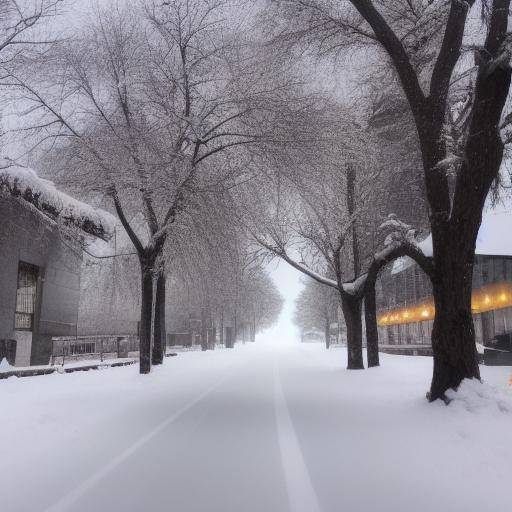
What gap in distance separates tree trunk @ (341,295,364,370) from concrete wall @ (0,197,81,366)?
29.1 ft

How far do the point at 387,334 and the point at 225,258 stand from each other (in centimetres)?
3982

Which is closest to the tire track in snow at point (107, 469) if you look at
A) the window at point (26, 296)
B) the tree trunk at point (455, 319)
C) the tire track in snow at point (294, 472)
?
the tire track in snow at point (294, 472)

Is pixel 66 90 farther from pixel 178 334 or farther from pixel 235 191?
pixel 178 334

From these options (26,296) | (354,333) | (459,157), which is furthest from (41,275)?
(459,157)

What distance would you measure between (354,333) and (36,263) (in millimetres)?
11101

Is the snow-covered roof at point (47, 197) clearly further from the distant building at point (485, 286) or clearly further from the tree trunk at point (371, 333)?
the distant building at point (485, 286)

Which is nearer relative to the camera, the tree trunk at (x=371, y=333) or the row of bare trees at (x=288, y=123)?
the row of bare trees at (x=288, y=123)

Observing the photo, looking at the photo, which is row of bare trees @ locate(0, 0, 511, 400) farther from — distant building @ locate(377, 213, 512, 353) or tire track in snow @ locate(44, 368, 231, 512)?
distant building @ locate(377, 213, 512, 353)

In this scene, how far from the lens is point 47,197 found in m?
13.0

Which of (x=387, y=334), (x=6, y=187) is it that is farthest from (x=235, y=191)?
(x=387, y=334)

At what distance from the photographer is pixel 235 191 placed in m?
13.6

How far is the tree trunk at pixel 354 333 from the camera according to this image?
1714 cm

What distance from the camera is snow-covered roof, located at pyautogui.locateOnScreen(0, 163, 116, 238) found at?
1255cm

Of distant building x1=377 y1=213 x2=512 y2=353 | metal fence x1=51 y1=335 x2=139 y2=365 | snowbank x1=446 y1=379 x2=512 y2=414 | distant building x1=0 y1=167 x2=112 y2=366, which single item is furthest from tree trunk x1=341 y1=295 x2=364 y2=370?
snowbank x1=446 y1=379 x2=512 y2=414
